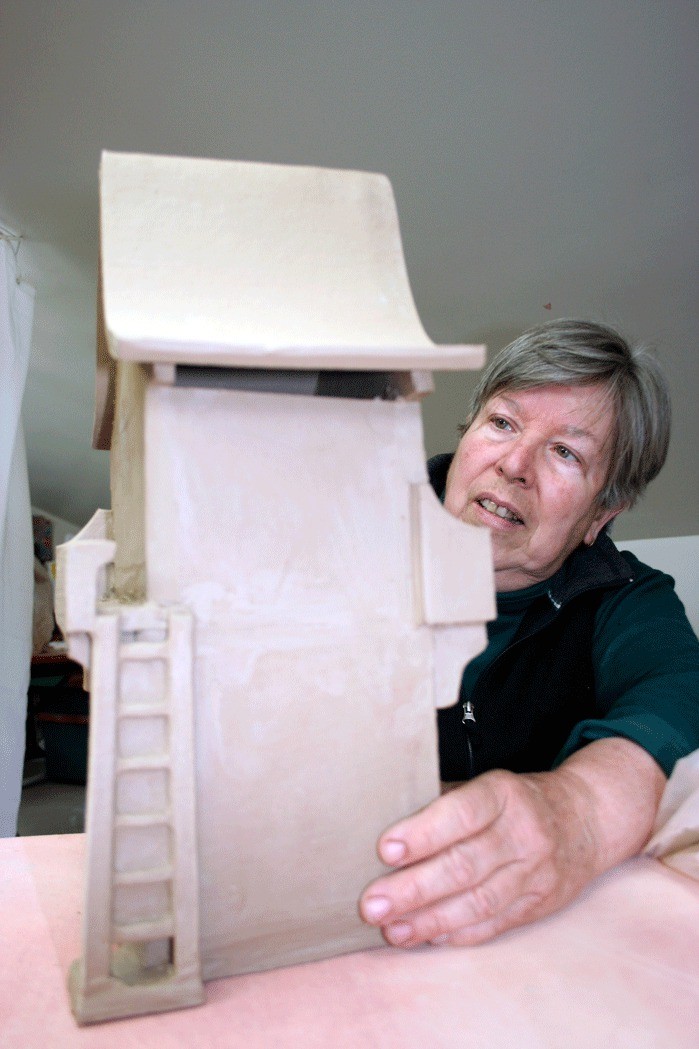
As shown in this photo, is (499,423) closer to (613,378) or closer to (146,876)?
(613,378)

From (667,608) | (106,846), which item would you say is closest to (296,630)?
(106,846)

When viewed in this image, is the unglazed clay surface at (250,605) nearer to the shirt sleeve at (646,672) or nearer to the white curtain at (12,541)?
the shirt sleeve at (646,672)

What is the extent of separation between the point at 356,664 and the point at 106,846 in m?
0.28

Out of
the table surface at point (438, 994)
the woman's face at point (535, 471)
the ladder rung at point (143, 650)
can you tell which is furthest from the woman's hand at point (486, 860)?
the woman's face at point (535, 471)

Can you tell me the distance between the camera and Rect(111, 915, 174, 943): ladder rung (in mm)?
640

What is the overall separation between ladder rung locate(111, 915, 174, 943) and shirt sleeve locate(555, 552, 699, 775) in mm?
644

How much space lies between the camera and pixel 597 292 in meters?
2.43

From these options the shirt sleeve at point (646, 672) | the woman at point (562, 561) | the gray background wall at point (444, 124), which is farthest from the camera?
the gray background wall at point (444, 124)

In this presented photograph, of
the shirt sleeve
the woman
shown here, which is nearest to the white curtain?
the woman

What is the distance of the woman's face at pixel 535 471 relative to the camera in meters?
1.33

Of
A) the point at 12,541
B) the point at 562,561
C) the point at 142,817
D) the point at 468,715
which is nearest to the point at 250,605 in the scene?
the point at 142,817

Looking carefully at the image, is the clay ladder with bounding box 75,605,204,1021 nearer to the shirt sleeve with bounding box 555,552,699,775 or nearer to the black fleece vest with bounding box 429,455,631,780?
the shirt sleeve with bounding box 555,552,699,775

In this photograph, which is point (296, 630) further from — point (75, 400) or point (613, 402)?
point (75, 400)

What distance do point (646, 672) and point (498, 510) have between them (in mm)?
372
